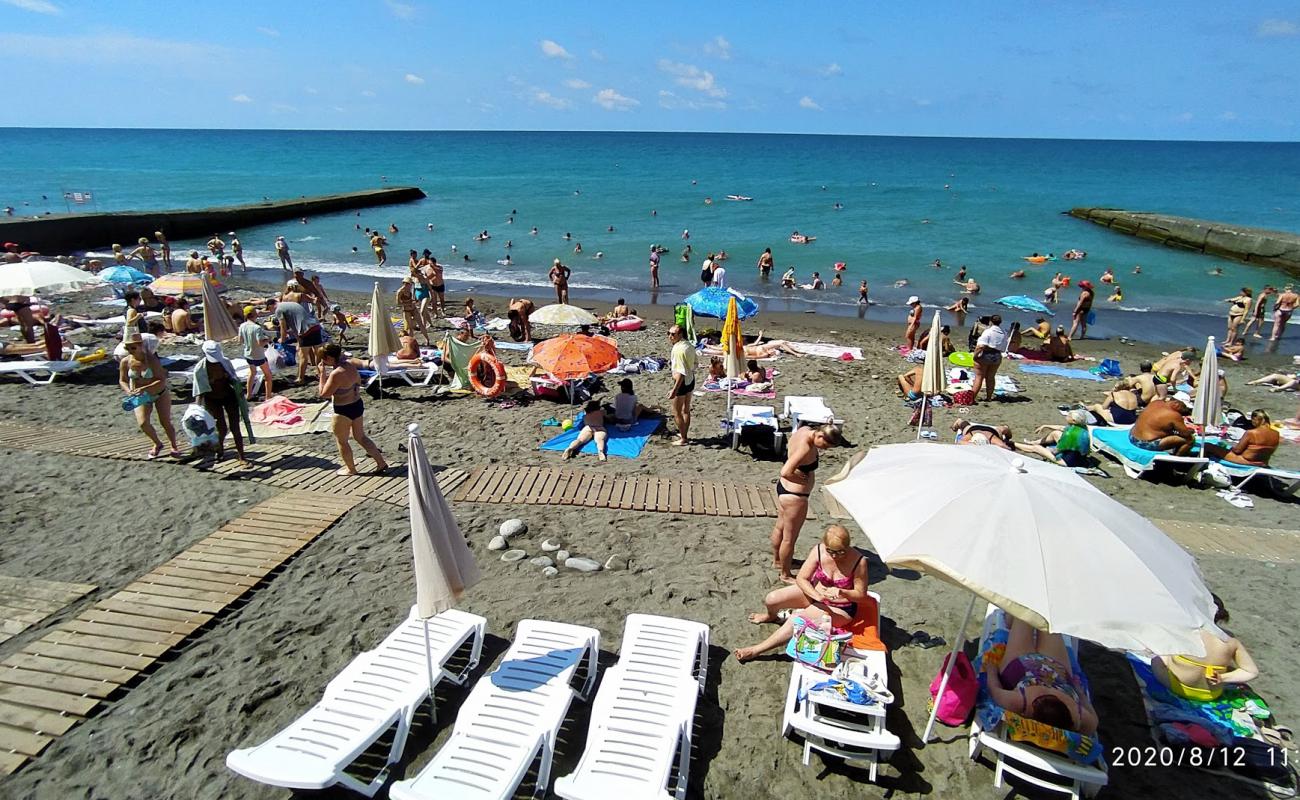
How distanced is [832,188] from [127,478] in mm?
64337

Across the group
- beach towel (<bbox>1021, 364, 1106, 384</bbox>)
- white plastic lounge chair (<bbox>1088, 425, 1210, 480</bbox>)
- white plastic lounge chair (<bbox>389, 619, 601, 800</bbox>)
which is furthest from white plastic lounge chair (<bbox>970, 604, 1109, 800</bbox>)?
beach towel (<bbox>1021, 364, 1106, 384</bbox>)

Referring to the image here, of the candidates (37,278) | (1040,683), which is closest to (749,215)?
(37,278)

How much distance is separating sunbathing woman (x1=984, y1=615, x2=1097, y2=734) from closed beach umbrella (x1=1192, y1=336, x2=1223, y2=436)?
254 inches

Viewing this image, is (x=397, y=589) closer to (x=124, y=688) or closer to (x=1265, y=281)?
(x=124, y=688)

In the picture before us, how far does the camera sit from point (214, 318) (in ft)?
40.0

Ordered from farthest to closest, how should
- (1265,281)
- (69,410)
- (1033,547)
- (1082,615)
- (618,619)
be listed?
(1265,281)
(69,410)
(618,619)
(1033,547)
(1082,615)

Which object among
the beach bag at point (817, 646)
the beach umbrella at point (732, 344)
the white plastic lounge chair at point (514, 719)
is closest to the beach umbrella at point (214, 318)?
the beach umbrella at point (732, 344)

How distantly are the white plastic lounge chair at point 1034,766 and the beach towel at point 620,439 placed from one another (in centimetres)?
591

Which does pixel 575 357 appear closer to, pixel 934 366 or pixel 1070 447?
pixel 934 366

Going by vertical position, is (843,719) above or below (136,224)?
below

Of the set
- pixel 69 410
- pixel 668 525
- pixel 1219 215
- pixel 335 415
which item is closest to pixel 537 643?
pixel 668 525

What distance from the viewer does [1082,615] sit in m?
3.23

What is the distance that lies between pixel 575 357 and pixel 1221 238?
37751mm

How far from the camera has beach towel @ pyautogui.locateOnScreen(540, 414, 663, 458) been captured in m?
9.54
